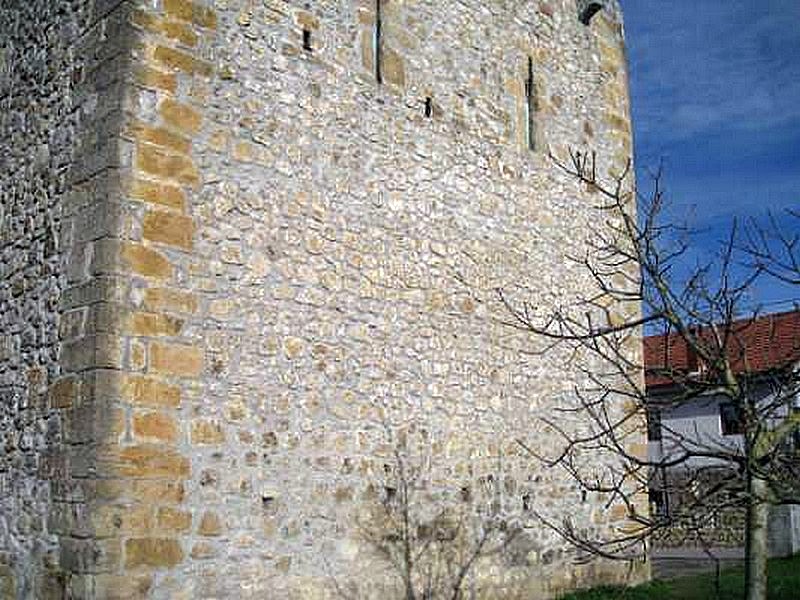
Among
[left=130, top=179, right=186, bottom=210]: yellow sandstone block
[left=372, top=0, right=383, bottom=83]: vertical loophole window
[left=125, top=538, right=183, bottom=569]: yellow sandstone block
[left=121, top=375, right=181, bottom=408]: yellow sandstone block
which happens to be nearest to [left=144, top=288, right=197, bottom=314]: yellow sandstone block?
[left=121, top=375, right=181, bottom=408]: yellow sandstone block

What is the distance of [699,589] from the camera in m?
10.4

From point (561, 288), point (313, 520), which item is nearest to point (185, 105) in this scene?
point (313, 520)

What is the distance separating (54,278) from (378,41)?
11.2ft

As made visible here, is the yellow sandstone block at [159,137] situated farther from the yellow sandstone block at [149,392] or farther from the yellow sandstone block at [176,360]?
the yellow sandstone block at [149,392]

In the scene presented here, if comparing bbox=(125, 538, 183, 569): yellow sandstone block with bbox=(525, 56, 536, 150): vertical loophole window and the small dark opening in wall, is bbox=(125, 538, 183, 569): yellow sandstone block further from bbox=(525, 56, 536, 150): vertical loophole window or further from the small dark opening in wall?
the small dark opening in wall

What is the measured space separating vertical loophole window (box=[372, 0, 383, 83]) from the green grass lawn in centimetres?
522

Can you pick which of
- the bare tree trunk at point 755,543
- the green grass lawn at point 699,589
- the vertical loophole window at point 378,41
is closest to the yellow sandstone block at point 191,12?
the vertical loophole window at point 378,41

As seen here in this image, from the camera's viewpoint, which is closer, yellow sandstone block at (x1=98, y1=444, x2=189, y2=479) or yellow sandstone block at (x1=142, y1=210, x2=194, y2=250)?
A: yellow sandstone block at (x1=98, y1=444, x2=189, y2=479)

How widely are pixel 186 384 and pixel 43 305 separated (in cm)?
123

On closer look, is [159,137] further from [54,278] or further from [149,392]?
[149,392]

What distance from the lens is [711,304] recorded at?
17.2 ft

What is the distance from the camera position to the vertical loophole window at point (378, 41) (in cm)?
789

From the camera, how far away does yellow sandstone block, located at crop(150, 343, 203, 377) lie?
5.94 metres

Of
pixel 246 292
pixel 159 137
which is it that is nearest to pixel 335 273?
pixel 246 292
